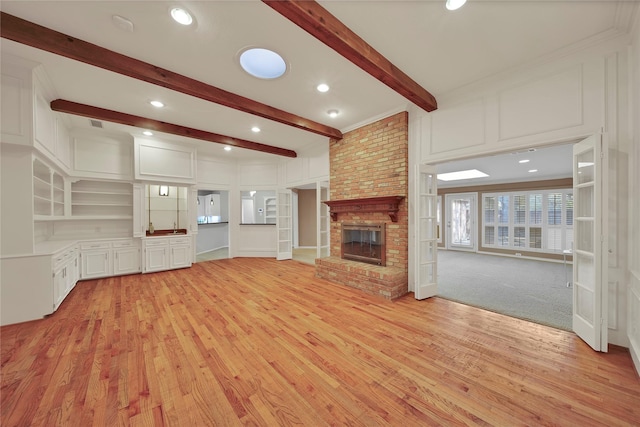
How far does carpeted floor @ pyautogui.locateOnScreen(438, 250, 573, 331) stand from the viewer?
2989mm

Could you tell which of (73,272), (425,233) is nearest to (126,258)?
(73,272)

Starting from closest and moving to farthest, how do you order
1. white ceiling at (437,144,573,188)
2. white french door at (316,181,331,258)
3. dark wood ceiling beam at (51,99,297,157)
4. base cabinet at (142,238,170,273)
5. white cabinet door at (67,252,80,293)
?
dark wood ceiling beam at (51,99,297,157), white cabinet door at (67,252,80,293), white ceiling at (437,144,573,188), base cabinet at (142,238,170,273), white french door at (316,181,331,258)

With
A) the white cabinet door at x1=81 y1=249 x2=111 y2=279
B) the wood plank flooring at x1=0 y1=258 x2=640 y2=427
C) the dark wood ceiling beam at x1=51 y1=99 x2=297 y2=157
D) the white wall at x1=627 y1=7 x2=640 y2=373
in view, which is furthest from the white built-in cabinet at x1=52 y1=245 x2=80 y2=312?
the white wall at x1=627 y1=7 x2=640 y2=373

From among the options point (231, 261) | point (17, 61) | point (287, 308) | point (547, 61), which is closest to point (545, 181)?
point (547, 61)

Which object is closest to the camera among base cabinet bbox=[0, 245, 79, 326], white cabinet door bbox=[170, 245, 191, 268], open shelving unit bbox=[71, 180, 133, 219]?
base cabinet bbox=[0, 245, 79, 326]

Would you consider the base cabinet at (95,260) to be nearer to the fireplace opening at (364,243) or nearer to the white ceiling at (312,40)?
the white ceiling at (312,40)

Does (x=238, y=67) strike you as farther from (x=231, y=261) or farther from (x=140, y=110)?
(x=231, y=261)

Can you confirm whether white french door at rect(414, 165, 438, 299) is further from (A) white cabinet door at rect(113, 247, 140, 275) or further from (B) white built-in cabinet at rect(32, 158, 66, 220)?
(A) white cabinet door at rect(113, 247, 140, 275)

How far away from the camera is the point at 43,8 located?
Answer: 1.93 metres

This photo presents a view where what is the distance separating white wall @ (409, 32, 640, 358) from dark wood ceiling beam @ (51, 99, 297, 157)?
418 centimetres

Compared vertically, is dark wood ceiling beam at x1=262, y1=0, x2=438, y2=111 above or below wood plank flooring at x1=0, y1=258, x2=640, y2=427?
above

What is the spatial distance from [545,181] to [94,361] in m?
10.4

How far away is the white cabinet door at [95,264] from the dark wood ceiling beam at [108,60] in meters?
3.81

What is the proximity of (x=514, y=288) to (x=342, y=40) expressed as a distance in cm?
472
